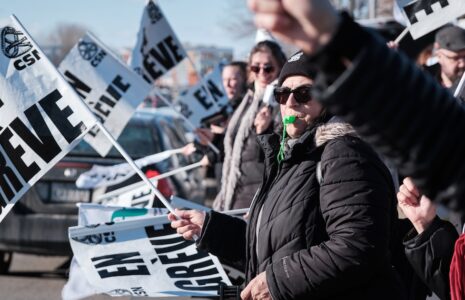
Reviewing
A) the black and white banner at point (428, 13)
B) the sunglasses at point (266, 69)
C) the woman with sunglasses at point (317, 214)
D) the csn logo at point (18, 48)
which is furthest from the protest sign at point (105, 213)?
the black and white banner at point (428, 13)

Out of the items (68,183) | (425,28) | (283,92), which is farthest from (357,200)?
(68,183)

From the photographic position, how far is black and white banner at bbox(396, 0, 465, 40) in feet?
21.9

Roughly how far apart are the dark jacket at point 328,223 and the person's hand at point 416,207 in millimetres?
60

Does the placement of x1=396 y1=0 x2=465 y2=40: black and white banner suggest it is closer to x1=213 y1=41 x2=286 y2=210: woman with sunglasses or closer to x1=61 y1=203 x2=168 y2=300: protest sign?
x1=213 y1=41 x2=286 y2=210: woman with sunglasses

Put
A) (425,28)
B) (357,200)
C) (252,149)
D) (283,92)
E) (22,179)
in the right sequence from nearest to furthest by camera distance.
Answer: (357,200), (283,92), (22,179), (252,149), (425,28)

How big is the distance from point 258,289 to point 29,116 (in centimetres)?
176

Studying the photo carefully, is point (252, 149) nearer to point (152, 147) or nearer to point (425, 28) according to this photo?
point (425, 28)

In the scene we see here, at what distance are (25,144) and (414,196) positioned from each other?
2120mm

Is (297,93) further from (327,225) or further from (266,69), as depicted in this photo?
(266,69)

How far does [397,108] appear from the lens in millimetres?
1332

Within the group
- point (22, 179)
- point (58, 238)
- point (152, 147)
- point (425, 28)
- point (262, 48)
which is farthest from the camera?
point (152, 147)

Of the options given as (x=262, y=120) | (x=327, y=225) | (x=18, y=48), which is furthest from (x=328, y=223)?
(x=262, y=120)

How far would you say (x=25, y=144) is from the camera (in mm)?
4281

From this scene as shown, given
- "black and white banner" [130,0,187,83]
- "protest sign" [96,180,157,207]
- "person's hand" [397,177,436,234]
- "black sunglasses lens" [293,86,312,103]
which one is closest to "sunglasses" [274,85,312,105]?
"black sunglasses lens" [293,86,312,103]
